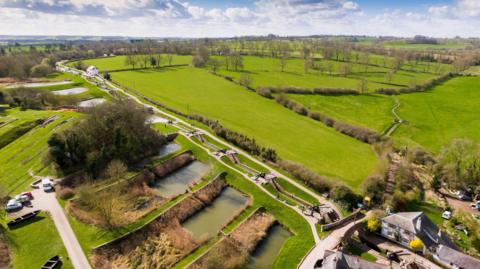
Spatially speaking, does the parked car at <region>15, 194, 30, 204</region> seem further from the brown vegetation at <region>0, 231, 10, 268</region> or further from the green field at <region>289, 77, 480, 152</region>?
the green field at <region>289, 77, 480, 152</region>

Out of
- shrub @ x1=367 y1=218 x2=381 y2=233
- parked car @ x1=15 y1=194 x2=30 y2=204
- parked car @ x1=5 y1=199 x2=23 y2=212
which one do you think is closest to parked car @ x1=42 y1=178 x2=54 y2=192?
parked car @ x1=15 y1=194 x2=30 y2=204

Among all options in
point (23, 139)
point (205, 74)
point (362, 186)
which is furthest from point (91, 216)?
point (205, 74)

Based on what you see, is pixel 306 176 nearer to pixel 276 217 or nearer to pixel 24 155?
pixel 276 217

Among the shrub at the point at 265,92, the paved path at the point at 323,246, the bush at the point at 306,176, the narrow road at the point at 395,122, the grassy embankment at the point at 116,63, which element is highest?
the grassy embankment at the point at 116,63

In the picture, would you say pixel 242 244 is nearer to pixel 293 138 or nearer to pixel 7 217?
pixel 7 217

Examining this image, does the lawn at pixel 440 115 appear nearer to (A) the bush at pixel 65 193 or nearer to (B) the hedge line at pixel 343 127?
(B) the hedge line at pixel 343 127

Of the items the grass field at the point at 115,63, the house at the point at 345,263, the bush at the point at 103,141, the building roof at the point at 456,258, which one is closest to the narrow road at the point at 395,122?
the building roof at the point at 456,258

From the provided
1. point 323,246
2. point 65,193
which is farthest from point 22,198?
point 323,246
